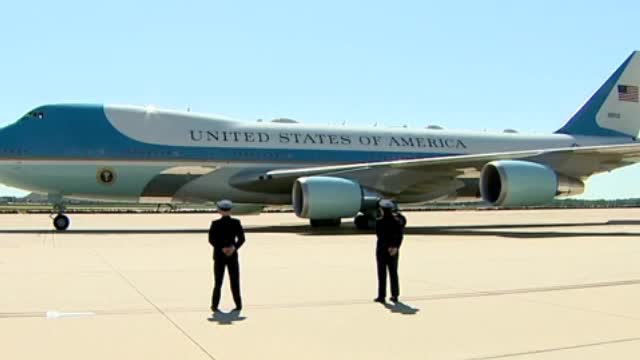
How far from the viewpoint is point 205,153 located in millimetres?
22297

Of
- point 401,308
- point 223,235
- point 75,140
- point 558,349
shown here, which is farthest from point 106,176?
point 558,349

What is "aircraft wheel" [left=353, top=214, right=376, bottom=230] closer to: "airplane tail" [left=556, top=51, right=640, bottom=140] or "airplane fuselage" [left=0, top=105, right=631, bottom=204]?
"airplane fuselage" [left=0, top=105, right=631, bottom=204]

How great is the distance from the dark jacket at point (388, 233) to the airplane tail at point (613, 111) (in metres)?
22.6

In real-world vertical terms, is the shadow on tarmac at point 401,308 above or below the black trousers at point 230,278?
below

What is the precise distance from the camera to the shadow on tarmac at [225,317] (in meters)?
6.42

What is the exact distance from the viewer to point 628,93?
28.1m

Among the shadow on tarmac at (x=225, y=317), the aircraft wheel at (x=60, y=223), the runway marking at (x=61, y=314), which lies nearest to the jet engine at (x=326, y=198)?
the aircraft wheel at (x=60, y=223)

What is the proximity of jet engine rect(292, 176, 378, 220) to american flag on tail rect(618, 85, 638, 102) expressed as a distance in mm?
12986

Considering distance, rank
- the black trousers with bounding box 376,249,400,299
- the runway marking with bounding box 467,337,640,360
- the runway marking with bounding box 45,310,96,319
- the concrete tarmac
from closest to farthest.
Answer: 1. the runway marking with bounding box 467,337,640,360
2. the concrete tarmac
3. the runway marking with bounding box 45,310,96,319
4. the black trousers with bounding box 376,249,400,299

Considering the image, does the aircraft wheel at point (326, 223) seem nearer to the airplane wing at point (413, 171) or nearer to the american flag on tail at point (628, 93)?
the airplane wing at point (413, 171)

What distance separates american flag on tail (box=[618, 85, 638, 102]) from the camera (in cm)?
2797

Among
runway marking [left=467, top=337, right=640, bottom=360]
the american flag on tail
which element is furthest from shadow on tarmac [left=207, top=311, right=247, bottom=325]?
the american flag on tail

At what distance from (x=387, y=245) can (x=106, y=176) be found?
48.7ft

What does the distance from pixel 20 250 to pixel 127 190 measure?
8.23 metres
